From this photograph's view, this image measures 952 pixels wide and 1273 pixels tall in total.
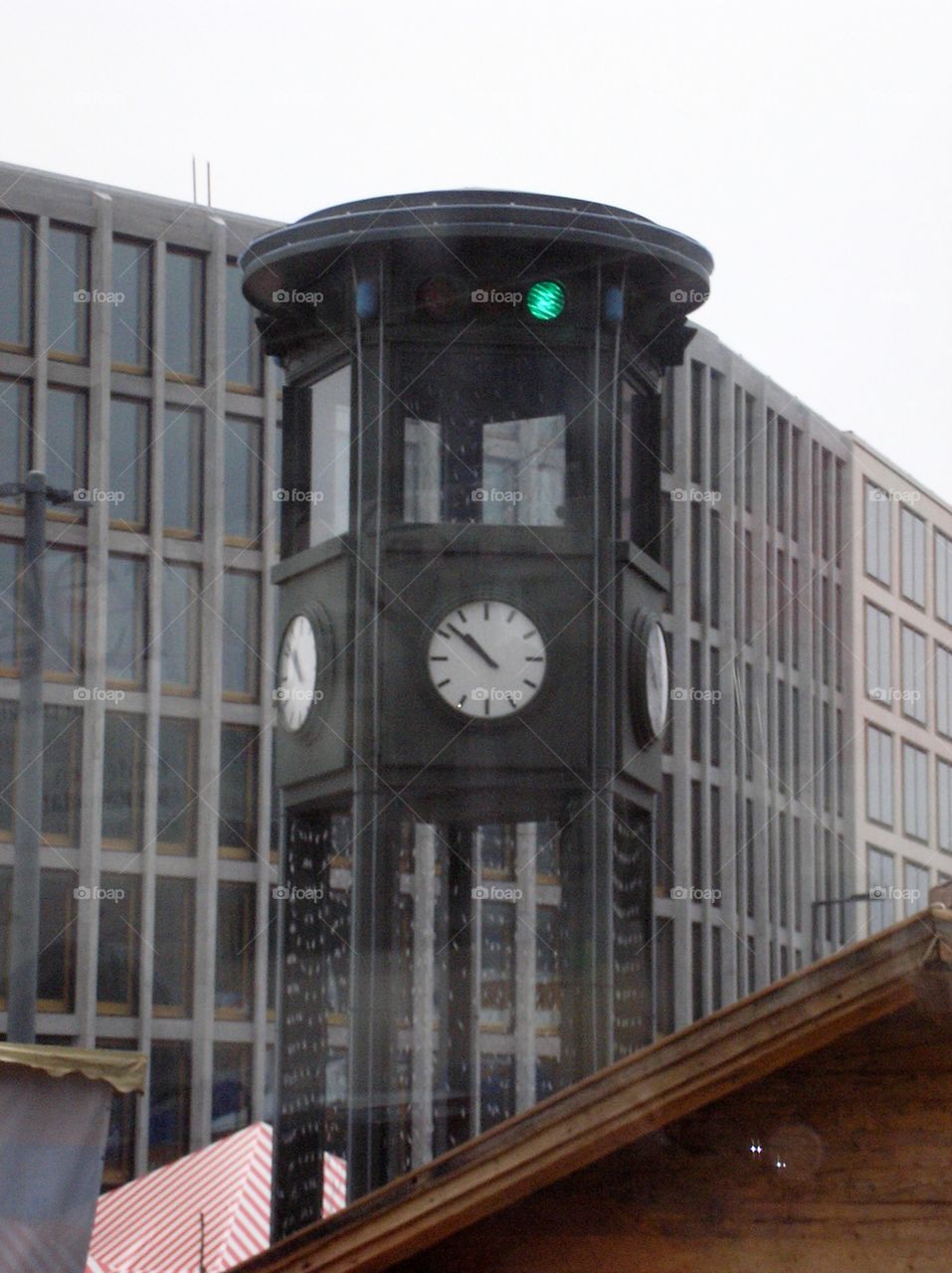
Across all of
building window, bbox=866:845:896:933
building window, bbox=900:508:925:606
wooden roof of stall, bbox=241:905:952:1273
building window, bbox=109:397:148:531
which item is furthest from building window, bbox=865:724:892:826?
wooden roof of stall, bbox=241:905:952:1273

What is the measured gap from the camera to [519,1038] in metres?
15.1

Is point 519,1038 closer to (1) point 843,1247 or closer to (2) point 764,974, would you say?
(2) point 764,974

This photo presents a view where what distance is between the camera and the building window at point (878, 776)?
13.6 meters

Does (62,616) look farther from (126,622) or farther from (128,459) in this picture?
(128,459)

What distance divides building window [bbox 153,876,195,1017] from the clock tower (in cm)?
782

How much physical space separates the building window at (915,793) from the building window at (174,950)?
17.1 feet

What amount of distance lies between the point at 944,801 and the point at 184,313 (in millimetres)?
5906

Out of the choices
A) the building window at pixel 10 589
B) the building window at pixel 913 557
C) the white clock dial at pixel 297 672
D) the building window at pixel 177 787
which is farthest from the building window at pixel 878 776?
the white clock dial at pixel 297 672

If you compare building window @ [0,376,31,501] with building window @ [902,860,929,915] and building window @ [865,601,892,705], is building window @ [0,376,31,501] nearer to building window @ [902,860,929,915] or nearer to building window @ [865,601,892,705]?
→ building window @ [865,601,892,705]

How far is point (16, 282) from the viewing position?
1349cm

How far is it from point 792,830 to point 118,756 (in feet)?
14.9

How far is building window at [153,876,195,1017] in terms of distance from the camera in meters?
15.7

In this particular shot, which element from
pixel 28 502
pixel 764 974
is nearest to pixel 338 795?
pixel 28 502

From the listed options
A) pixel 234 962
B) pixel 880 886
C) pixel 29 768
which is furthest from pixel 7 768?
pixel 880 886
